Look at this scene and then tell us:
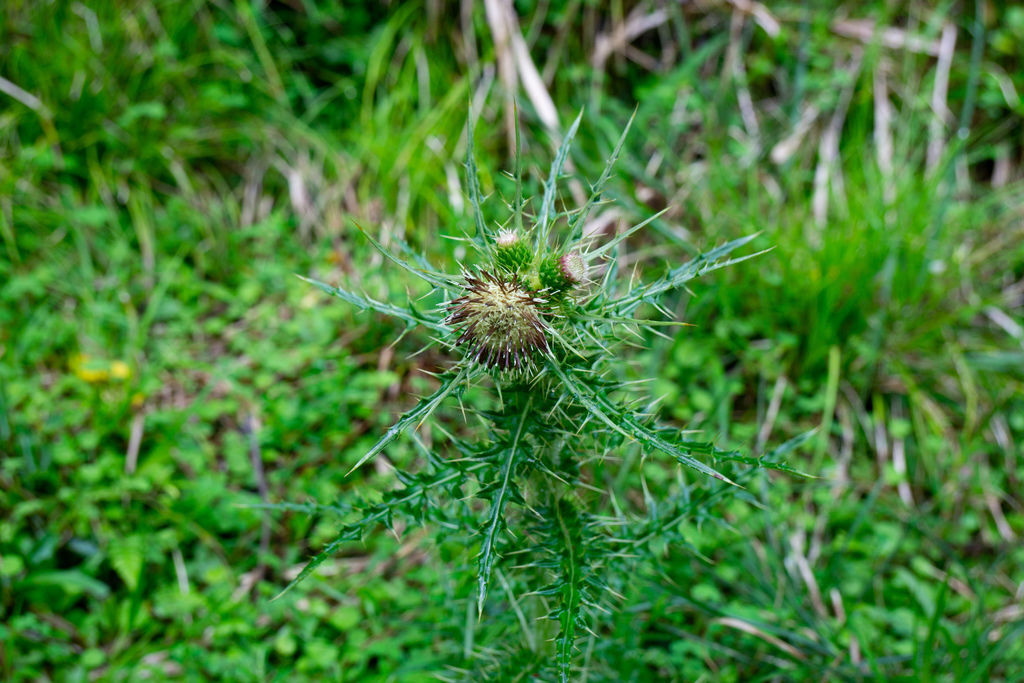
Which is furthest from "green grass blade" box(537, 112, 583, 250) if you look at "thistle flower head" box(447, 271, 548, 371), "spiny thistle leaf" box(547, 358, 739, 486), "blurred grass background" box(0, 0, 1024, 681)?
A: "blurred grass background" box(0, 0, 1024, 681)

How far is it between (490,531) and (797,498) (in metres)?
1.67

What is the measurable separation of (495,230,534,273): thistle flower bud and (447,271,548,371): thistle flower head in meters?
0.03

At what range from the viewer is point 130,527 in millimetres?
2373

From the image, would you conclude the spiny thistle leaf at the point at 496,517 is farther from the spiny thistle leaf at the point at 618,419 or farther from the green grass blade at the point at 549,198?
Result: the green grass blade at the point at 549,198

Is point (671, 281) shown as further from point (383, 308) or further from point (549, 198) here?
point (383, 308)

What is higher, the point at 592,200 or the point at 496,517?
the point at 592,200

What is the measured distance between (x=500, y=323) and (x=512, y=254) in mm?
135

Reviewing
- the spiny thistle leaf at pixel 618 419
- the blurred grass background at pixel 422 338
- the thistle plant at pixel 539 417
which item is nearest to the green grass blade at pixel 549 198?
the thistle plant at pixel 539 417

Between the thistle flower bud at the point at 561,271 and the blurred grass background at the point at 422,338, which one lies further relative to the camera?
the blurred grass background at the point at 422,338

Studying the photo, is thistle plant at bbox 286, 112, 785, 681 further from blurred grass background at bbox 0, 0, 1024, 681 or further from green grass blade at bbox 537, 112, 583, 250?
blurred grass background at bbox 0, 0, 1024, 681

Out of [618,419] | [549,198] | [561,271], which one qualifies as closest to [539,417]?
[618,419]

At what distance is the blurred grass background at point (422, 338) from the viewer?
7.02ft

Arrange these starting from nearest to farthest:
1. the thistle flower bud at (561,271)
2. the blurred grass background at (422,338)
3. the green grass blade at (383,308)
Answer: the thistle flower bud at (561,271), the green grass blade at (383,308), the blurred grass background at (422,338)

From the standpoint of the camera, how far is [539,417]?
1.30 meters
